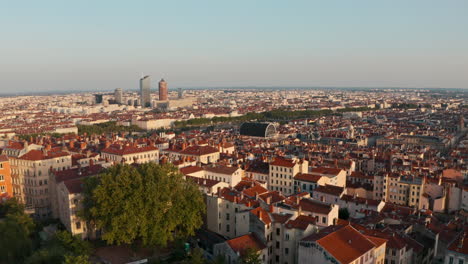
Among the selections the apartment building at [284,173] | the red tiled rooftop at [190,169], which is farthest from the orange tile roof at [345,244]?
the red tiled rooftop at [190,169]

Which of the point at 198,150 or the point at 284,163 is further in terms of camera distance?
the point at 198,150

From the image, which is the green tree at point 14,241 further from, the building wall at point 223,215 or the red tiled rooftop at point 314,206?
the red tiled rooftop at point 314,206

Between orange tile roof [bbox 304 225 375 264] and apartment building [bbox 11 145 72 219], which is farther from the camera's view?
apartment building [bbox 11 145 72 219]

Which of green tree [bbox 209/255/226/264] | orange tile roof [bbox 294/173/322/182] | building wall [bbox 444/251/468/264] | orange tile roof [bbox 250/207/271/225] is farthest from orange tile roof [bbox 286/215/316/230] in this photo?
orange tile roof [bbox 294/173/322/182]

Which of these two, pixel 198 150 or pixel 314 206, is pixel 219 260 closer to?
pixel 314 206

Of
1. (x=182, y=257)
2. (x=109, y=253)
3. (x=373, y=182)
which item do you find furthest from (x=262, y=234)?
(x=373, y=182)

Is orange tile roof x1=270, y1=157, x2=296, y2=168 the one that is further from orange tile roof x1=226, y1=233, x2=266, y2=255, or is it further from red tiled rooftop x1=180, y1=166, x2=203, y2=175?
orange tile roof x1=226, y1=233, x2=266, y2=255

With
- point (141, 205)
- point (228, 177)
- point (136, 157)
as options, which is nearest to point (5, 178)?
point (136, 157)

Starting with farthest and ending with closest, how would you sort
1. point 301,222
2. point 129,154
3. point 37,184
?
point 129,154
point 37,184
point 301,222

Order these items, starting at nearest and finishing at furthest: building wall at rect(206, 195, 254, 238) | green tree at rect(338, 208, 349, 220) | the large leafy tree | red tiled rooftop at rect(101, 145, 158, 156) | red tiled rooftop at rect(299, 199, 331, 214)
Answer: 1. the large leafy tree
2. red tiled rooftop at rect(299, 199, 331, 214)
3. building wall at rect(206, 195, 254, 238)
4. green tree at rect(338, 208, 349, 220)
5. red tiled rooftop at rect(101, 145, 158, 156)
